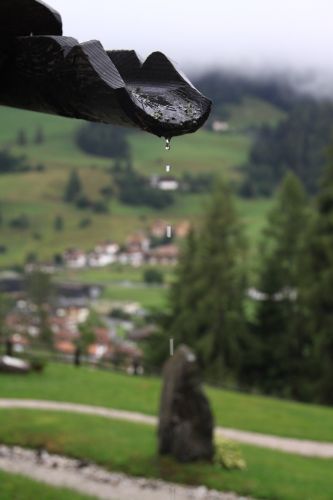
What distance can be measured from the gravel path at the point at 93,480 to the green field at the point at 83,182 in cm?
9354

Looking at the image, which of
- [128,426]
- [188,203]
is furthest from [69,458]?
[188,203]

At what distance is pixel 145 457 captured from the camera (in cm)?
1421

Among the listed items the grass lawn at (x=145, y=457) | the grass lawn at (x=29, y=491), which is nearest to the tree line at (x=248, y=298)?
the grass lawn at (x=145, y=457)

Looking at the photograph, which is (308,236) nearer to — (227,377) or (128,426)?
(227,377)

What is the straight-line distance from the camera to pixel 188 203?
453 feet

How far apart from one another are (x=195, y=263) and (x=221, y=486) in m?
23.8

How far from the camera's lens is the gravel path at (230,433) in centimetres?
1641

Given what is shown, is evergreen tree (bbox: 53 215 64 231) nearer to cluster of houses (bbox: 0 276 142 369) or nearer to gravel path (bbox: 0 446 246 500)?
cluster of houses (bbox: 0 276 142 369)

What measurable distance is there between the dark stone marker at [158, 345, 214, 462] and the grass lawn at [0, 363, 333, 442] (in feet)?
14.3

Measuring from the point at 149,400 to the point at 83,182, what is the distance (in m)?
124

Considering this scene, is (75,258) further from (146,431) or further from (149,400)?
(146,431)

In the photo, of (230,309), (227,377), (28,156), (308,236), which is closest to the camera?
(308,236)

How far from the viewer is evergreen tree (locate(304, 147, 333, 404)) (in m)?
29.0

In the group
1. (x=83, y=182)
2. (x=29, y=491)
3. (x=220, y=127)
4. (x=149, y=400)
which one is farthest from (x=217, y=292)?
(x=220, y=127)
